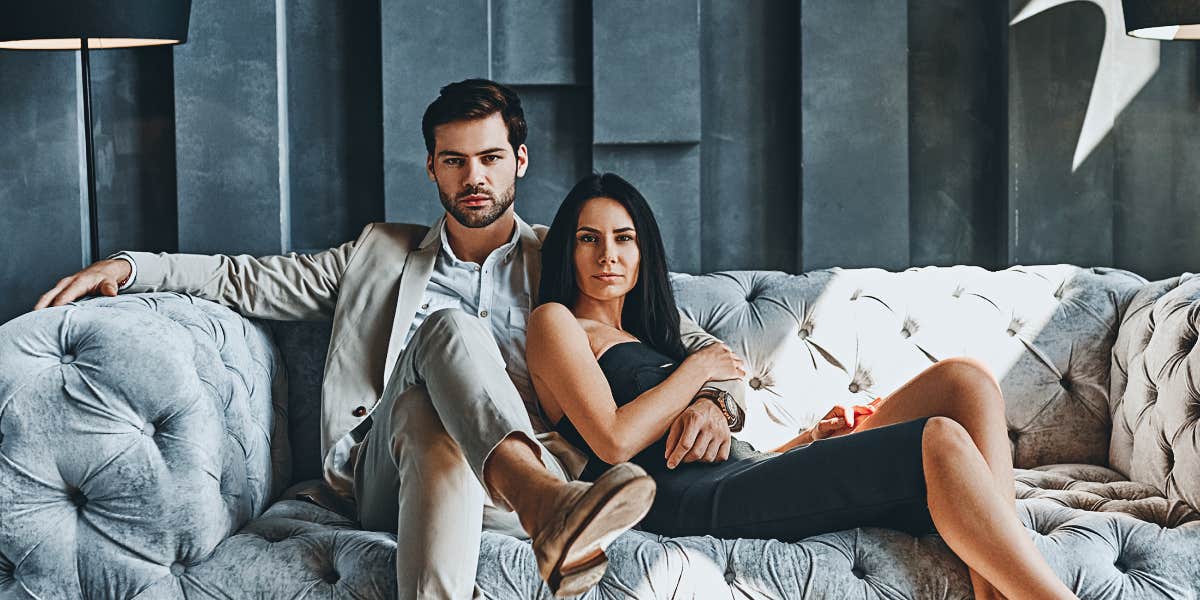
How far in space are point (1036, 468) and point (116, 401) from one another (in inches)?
76.6

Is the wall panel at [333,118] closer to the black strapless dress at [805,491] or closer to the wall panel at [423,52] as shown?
the wall panel at [423,52]

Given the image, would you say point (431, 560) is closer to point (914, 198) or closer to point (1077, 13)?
point (914, 198)

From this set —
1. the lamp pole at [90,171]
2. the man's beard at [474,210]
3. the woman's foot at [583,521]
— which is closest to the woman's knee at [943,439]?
the woman's foot at [583,521]

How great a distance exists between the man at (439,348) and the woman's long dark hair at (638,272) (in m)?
0.08

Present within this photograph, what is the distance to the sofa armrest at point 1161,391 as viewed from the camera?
2010 mm

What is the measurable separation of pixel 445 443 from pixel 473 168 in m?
0.80

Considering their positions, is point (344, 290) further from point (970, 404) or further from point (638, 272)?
point (970, 404)

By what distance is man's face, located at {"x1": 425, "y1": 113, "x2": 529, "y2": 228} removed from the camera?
2.30 metres

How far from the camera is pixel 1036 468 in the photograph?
2416mm

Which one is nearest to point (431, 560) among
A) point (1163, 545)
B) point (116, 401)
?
point (116, 401)

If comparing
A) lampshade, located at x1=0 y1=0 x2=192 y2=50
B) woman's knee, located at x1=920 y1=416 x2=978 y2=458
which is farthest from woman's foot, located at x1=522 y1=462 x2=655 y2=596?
lampshade, located at x1=0 y1=0 x2=192 y2=50

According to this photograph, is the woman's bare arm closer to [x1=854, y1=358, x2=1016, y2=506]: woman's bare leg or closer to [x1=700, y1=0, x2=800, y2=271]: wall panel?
[x1=854, y1=358, x2=1016, y2=506]: woman's bare leg

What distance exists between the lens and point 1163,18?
8.23 feet

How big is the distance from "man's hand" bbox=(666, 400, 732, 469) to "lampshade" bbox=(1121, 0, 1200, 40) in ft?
5.02
